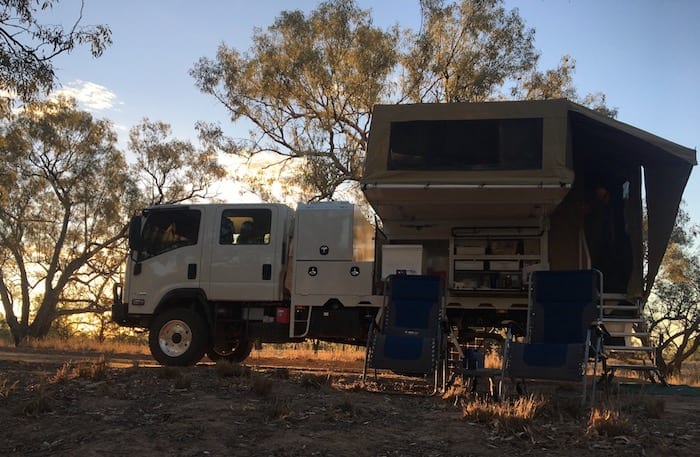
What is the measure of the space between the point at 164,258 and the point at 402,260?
3.76 metres

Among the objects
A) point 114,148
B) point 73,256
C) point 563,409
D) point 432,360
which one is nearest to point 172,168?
point 114,148

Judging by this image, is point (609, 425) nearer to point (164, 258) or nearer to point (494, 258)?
point (494, 258)

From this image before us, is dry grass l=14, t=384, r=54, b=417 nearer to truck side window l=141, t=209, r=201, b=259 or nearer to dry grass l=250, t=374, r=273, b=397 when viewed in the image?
dry grass l=250, t=374, r=273, b=397

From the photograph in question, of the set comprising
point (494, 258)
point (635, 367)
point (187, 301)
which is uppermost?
point (494, 258)

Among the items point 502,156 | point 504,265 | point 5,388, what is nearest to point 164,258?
point 5,388

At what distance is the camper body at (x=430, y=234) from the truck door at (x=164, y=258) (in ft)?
0.07

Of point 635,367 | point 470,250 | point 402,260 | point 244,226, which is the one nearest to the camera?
point 635,367

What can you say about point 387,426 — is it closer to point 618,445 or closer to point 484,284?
point 618,445

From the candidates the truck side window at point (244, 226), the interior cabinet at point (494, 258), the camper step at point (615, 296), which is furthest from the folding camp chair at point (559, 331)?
the truck side window at point (244, 226)

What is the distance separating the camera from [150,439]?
4.50m

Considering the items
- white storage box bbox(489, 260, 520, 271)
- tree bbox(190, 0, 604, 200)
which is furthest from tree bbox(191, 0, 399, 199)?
white storage box bbox(489, 260, 520, 271)

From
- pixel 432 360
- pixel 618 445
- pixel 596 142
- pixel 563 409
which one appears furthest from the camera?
pixel 596 142

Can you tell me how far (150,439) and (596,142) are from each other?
6.62m

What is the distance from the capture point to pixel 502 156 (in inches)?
288
